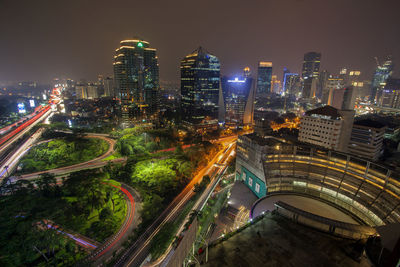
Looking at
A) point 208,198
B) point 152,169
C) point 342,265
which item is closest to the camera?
point 342,265

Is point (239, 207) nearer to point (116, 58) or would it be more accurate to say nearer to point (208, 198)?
point (208, 198)

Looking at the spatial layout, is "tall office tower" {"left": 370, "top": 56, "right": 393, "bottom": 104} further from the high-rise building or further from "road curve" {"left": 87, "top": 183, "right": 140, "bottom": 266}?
"road curve" {"left": 87, "top": 183, "right": 140, "bottom": 266}

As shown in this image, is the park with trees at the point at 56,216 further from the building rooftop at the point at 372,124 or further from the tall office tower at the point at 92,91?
the tall office tower at the point at 92,91

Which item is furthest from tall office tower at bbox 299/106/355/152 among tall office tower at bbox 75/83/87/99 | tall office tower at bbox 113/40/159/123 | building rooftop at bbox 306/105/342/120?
tall office tower at bbox 75/83/87/99

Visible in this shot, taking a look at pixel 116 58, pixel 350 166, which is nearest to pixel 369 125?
pixel 350 166

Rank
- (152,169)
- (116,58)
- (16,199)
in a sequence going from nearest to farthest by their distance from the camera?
(16,199)
(152,169)
(116,58)
